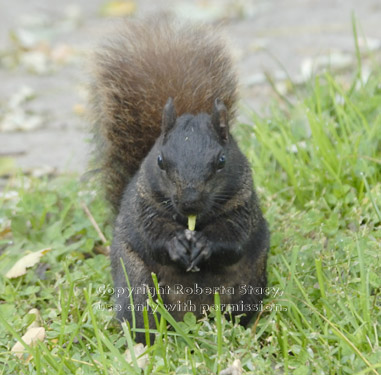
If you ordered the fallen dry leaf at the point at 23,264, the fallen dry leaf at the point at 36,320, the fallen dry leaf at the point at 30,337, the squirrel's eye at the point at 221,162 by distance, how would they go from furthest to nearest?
the fallen dry leaf at the point at 23,264, the fallen dry leaf at the point at 36,320, the fallen dry leaf at the point at 30,337, the squirrel's eye at the point at 221,162

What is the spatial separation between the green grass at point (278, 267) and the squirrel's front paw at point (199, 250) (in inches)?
7.9

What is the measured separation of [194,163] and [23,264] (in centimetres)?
104

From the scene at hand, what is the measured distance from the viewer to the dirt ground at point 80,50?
445 centimetres

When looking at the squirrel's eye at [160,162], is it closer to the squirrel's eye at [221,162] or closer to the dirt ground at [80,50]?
the squirrel's eye at [221,162]

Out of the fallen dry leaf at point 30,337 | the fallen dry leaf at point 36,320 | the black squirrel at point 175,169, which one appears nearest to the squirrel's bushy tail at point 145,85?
the black squirrel at point 175,169

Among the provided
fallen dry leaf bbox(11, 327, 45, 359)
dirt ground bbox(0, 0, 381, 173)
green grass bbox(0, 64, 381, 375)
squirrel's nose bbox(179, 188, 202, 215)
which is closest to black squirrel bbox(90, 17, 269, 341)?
squirrel's nose bbox(179, 188, 202, 215)

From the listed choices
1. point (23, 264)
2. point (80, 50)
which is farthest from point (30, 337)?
point (80, 50)

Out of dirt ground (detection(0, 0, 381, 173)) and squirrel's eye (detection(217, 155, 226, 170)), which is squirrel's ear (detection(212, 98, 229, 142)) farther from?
dirt ground (detection(0, 0, 381, 173))

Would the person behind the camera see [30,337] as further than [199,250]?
Yes

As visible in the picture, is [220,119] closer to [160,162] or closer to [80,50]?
[160,162]

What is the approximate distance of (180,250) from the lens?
2191 mm

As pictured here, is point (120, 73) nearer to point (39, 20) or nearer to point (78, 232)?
point (78, 232)

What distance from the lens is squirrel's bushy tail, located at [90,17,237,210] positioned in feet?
8.52

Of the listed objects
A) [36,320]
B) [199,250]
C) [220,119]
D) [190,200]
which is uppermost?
[220,119]
